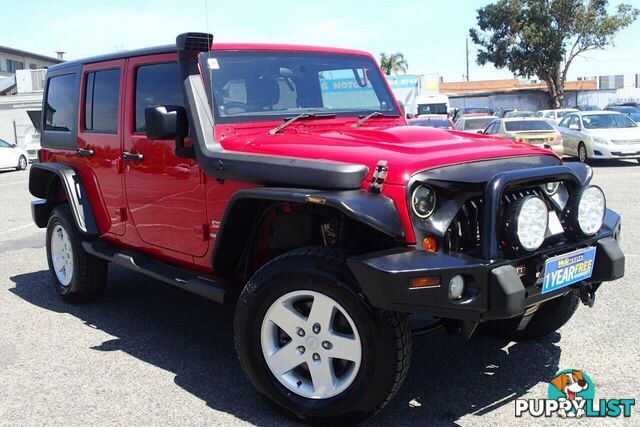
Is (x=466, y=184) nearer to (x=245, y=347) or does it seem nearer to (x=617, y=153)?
(x=245, y=347)

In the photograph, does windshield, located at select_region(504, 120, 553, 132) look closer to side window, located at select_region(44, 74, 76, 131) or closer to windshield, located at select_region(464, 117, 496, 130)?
windshield, located at select_region(464, 117, 496, 130)

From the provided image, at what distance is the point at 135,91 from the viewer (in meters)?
4.57

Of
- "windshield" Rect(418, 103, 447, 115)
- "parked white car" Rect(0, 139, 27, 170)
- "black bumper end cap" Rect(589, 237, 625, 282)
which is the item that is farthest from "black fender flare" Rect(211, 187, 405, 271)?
"windshield" Rect(418, 103, 447, 115)

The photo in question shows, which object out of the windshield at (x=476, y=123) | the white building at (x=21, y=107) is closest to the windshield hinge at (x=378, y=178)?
the windshield at (x=476, y=123)

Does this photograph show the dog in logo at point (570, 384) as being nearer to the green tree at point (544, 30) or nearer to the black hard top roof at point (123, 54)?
the black hard top roof at point (123, 54)

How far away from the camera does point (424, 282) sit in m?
2.82

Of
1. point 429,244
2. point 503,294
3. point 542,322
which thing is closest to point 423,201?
point 429,244

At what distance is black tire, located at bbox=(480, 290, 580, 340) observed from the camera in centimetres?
404

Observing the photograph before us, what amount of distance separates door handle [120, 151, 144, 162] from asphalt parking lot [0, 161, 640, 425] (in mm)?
1280

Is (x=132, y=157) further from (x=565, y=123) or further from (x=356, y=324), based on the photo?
(x=565, y=123)

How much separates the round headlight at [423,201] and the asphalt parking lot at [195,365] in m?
1.09

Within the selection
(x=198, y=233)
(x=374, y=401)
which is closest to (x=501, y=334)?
(x=374, y=401)

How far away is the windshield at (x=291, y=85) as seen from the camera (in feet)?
13.2

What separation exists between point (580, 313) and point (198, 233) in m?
2.94
